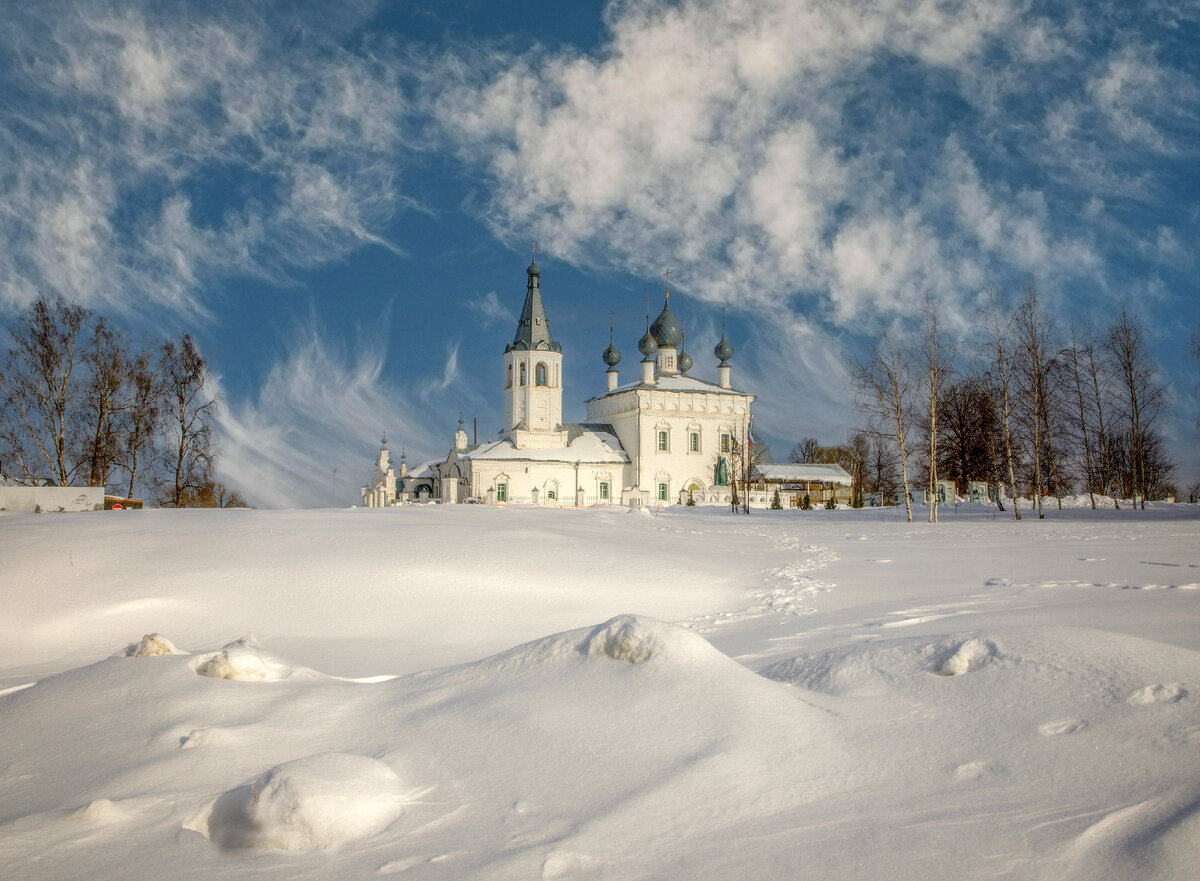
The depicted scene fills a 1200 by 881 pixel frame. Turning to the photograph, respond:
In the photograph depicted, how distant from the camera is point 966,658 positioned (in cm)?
495

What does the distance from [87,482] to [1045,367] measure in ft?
105

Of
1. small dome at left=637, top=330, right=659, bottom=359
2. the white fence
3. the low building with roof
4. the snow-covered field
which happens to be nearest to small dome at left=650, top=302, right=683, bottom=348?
small dome at left=637, top=330, right=659, bottom=359

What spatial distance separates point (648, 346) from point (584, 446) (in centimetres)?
955

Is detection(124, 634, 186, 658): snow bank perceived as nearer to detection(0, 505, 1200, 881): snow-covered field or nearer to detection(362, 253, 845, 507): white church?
detection(0, 505, 1200, 881): snow-covered field

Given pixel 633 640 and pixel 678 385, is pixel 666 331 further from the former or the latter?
pixel 633 640

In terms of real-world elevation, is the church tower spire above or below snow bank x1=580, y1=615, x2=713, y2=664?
above

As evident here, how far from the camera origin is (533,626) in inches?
393

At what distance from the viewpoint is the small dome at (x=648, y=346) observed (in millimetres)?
60844

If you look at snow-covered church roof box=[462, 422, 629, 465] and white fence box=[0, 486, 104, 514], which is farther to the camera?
snow-covered church roof box=[462, 422, 629, 465]

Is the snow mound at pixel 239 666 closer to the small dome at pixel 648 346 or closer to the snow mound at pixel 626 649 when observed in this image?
the snow mound at pixel 626 649

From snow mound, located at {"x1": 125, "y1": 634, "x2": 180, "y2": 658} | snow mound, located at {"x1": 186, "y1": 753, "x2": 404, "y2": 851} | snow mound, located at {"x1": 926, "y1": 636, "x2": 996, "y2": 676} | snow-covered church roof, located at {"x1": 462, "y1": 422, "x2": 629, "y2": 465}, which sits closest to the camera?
snow mound, located at {"x1": 186, "y1": 753, "x2": 404, "y2": 851}

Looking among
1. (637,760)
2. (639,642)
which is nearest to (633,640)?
(639,642)

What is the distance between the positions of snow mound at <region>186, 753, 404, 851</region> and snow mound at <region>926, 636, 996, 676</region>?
3.15 meters

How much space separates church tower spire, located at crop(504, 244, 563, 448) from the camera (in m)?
55.9
